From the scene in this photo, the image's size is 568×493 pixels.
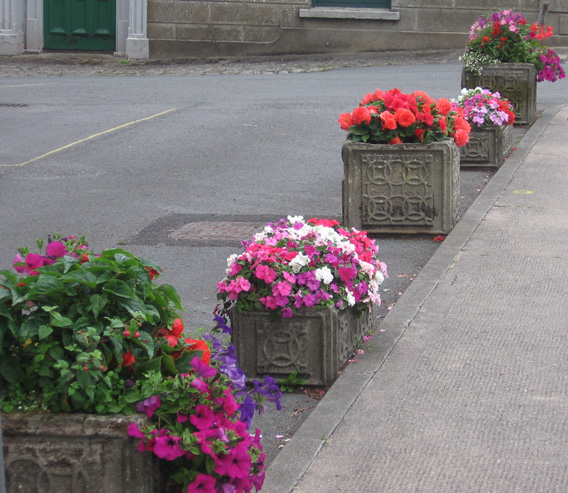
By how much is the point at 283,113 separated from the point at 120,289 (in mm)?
12656

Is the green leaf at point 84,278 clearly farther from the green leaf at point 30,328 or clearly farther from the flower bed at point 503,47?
the flower bed at point 503,47

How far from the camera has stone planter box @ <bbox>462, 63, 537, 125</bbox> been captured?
1405cm

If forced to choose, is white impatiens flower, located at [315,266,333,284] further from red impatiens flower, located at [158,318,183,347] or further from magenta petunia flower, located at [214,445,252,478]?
magenta petunia flower, located at [214,445,252,478]

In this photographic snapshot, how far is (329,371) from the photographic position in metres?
5.16

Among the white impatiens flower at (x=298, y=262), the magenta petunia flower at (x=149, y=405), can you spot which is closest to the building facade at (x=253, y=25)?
the white impatiens flower at (x=298, y=262)

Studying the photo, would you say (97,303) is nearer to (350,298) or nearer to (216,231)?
(350,298)

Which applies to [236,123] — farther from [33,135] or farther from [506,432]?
[506,432]

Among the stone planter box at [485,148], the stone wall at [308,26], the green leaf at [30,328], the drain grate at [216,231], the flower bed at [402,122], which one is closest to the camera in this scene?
the green leaf at [30,328]

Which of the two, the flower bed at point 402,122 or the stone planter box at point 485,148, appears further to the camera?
the stone planter box at point 485,148

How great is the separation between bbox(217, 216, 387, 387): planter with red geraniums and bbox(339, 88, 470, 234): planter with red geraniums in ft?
9.67

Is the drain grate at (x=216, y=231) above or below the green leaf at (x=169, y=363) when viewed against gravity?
below

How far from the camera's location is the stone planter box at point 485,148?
1129 cm

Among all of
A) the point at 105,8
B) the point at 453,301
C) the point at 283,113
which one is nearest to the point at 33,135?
the point at 283,113

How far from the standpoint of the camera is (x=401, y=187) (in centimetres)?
827
